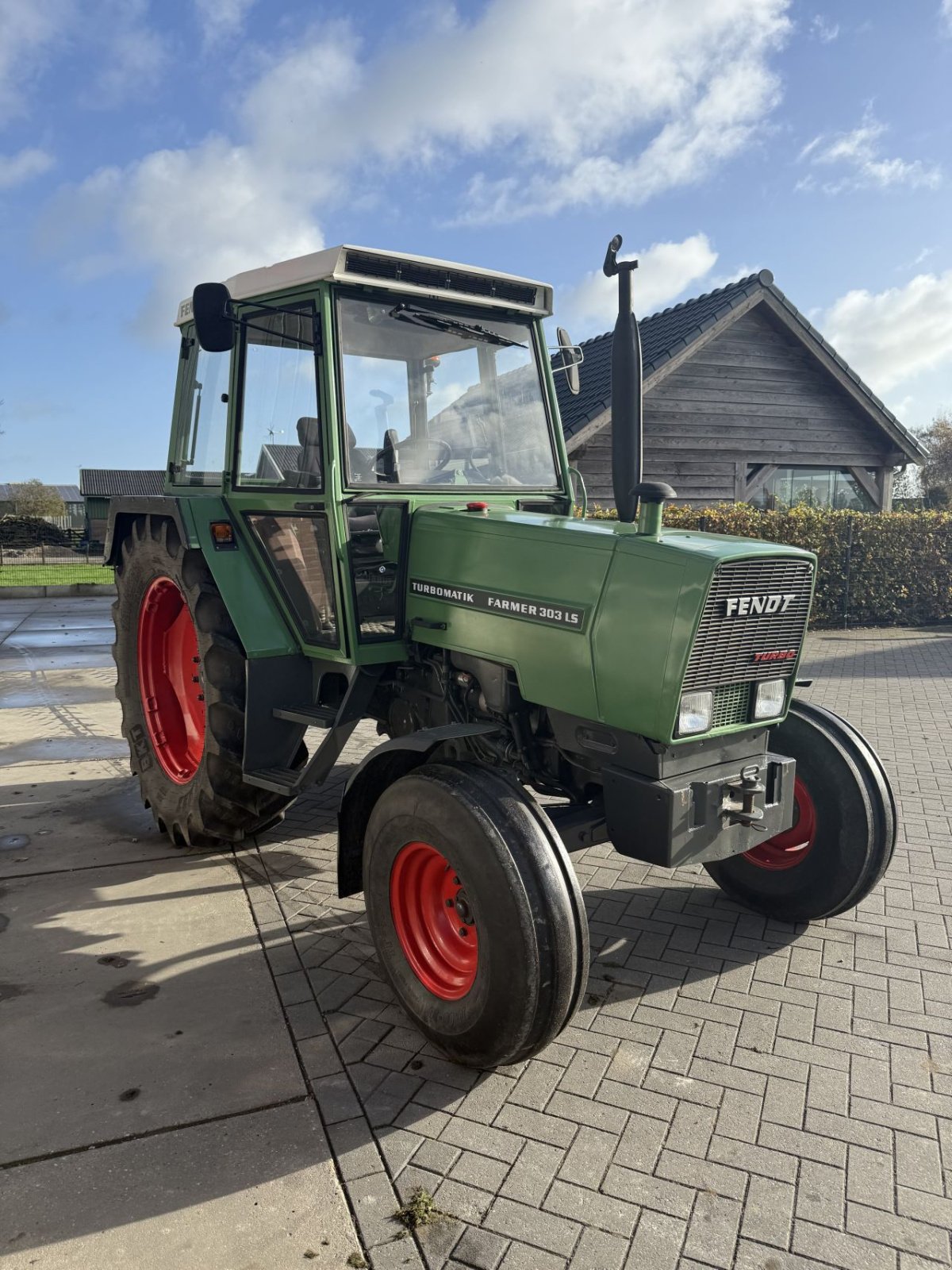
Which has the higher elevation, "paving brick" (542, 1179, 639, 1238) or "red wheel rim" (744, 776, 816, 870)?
"red wheel rim" (744, 776, 816, 870)

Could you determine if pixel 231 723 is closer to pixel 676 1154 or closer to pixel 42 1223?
pixel 42 1223

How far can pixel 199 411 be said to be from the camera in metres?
4.64

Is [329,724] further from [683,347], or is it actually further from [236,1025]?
[683,347]

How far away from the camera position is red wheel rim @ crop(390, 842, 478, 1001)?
2.96 metres

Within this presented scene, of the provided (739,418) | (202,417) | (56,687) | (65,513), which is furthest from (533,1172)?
(65,513)

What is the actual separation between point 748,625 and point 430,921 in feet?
4.80

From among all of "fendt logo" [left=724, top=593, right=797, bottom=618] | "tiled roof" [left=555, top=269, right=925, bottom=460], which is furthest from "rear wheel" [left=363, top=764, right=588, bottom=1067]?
"tiled roof" [left=555, top=269, right=925, bottom=460]

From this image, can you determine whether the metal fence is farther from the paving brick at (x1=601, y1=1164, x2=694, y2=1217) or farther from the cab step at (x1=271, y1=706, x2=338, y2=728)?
the paving brick at (x1=601, y1=1164, x2=694, y2=1217)

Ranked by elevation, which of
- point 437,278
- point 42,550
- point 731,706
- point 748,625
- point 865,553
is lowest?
point 731,706

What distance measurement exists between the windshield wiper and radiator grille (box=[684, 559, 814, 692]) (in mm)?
1745

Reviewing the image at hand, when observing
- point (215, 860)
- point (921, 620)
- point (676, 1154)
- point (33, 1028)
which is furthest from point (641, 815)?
point (921, 620)

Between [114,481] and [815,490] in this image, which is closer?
[815,490]

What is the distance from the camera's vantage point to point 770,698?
313 cm

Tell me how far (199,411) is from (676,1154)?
3.93 m
